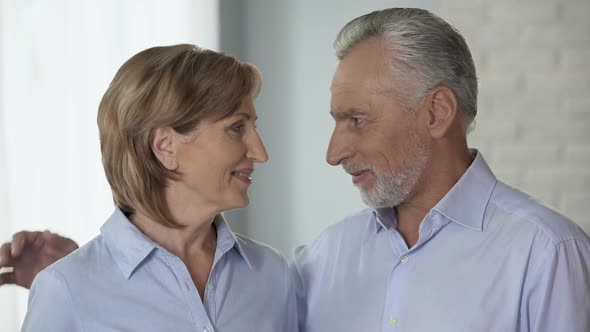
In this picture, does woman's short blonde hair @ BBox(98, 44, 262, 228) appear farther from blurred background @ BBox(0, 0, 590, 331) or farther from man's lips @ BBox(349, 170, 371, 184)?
blurred background @ BBox(0, 0, 590, 331)

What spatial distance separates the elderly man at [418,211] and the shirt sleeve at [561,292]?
0.01 m

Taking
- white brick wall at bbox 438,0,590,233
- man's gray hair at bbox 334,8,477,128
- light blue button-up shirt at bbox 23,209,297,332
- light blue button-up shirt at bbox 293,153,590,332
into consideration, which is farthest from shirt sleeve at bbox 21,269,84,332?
white brick wall at bbox 438,0,590,233

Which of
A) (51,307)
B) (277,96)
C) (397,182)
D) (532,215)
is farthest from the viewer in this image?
(277,96)

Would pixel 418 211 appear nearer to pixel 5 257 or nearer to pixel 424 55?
pixel 424 55

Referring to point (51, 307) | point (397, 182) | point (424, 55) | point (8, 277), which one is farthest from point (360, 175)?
point (8, 277)

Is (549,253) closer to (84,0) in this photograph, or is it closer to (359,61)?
(359,61)

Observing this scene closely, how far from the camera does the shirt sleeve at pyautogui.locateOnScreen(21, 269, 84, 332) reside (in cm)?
152

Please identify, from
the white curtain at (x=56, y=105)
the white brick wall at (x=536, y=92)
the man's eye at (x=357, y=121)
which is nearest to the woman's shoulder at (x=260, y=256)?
the man's eye at (x=357, y=121)

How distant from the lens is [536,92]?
10.5 ft

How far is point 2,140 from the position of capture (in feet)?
8.21

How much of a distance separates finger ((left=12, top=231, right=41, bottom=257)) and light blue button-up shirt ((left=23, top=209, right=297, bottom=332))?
0.25 m

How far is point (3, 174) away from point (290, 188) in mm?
1312

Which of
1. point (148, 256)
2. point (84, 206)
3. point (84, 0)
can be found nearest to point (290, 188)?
point (84, 206)

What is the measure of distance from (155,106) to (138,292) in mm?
366
